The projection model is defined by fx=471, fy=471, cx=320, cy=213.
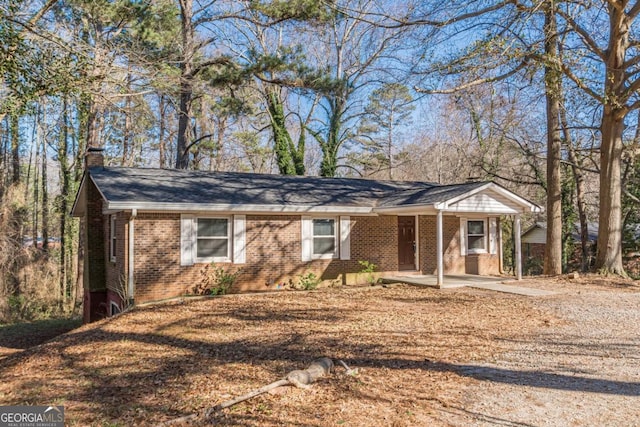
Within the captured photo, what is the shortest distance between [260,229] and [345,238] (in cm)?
285

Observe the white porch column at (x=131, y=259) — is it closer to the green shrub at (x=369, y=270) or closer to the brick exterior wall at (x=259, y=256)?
the brick exterior wall at (x=259, y=256)

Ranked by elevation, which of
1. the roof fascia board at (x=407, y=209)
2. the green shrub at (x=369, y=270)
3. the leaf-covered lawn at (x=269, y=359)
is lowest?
the leaf-covered lawn at (x=269, y=359)

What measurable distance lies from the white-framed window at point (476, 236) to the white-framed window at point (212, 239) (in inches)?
349

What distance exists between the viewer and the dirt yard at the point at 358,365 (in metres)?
4.81

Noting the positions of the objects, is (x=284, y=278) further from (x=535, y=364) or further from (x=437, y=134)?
(x=437, y=134)

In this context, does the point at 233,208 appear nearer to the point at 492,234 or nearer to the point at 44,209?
the point at 492,234

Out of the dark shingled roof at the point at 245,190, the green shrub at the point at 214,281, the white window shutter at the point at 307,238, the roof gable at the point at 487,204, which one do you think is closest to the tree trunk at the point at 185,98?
the dark shingled roof at the point at 245,190

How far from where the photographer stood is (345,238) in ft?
49.6

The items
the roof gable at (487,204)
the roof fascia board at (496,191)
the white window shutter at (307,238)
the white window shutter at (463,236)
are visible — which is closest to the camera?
the roof fascia board at (496,191)

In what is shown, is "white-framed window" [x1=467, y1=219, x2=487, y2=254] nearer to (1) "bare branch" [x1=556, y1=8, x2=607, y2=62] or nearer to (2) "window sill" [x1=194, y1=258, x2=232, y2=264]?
(1) "bare branch" [x1=556, y1=8, x2=607, y2=62]

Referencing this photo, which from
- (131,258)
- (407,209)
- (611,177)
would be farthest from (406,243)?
(131,258)

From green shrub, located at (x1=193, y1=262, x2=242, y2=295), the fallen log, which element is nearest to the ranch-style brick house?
green shrub, located at (x1=193, y1=262, x2=242, y2=295)

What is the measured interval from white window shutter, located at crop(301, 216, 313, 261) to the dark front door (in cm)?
339

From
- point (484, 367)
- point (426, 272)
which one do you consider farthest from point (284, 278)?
point (484, 367)
